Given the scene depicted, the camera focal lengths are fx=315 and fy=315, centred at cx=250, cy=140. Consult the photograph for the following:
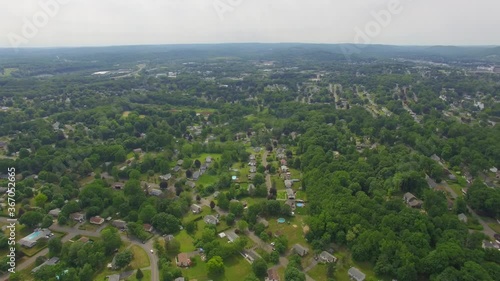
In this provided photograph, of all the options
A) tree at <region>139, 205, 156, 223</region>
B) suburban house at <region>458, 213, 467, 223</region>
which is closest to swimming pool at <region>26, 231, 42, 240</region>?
tree at <region>139, 205, 156, 223</region>

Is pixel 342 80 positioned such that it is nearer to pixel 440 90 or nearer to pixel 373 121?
pixel 440 90

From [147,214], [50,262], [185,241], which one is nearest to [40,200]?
[50,262]

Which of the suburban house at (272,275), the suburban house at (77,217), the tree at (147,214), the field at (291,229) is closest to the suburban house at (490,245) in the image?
the field at (291,229)

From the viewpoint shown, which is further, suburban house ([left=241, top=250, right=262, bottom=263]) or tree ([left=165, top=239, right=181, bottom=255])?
tree ([left=165, top=239, right=181, bottom=255])

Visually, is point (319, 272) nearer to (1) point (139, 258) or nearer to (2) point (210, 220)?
(2) point (210, 220)

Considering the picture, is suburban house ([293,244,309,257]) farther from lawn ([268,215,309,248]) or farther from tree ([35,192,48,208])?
tree ([35,192,48,208])
